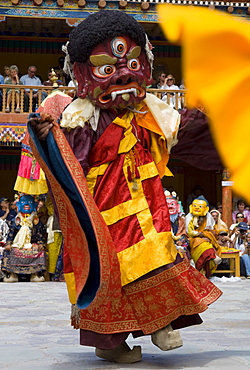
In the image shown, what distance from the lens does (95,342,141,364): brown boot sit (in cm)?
359

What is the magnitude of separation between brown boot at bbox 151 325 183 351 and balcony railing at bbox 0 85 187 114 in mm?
10493

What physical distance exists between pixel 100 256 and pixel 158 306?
0.41 meters

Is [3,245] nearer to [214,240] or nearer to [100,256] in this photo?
[214,240]

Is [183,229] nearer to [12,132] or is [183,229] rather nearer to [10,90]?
[12,132]

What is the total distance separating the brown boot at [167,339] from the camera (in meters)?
3.50

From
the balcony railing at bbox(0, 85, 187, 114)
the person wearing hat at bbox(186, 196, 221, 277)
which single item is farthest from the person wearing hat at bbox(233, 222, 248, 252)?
the balcony railing at bbox(0, 85, 187, 114)

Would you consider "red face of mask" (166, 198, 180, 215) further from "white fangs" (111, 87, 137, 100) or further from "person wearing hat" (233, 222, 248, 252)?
"white fangs" (111, 87, 137, 100)

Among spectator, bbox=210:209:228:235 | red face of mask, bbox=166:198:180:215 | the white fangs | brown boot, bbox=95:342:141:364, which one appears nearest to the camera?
brown boot, bbox=95:342:141:364

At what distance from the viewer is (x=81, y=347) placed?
4.07 metres

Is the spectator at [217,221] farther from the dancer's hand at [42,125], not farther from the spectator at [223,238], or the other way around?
the dancer's hand at [42,125]

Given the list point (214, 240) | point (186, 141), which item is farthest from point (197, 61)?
point (214, 240)

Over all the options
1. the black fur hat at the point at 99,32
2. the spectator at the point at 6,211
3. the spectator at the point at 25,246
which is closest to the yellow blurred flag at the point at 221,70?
the black fur hat at the point at 99,32

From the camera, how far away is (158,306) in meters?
3.52

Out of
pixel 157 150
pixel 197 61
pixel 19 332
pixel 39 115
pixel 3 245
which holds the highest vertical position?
pixel 197 61
